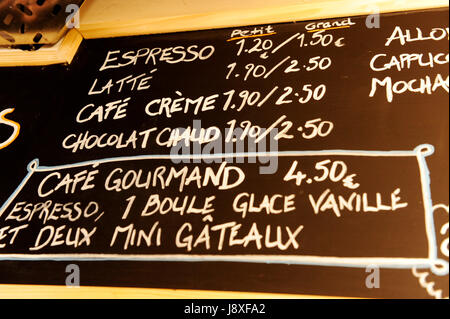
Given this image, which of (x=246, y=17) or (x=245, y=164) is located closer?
(x=245, y=164)

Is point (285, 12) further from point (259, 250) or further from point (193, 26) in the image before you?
point (259, 250)

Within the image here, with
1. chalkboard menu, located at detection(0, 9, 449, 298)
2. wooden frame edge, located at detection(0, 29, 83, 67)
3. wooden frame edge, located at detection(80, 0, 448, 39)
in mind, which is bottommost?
chalkboard menu, located at detection(0, 9, 449, 298)

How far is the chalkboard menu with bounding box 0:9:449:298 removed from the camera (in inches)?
31.3

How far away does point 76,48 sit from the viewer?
4.21 ft

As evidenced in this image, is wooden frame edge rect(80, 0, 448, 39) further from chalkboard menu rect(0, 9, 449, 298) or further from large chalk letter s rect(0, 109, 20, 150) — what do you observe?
large chalk letter s rect(0, 109, 20, 150)

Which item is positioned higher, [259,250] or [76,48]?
[76,48]

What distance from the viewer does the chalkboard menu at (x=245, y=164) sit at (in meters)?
0.79

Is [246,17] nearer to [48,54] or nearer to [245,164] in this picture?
Result: [245,164]

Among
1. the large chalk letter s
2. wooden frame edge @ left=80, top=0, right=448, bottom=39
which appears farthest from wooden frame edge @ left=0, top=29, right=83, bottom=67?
the large chalk letter s

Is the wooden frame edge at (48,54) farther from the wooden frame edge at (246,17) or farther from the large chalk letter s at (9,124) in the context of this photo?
the large chalk letter s at (9,124)

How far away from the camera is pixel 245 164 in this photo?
935 mm

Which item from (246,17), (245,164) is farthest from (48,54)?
(245,164)
